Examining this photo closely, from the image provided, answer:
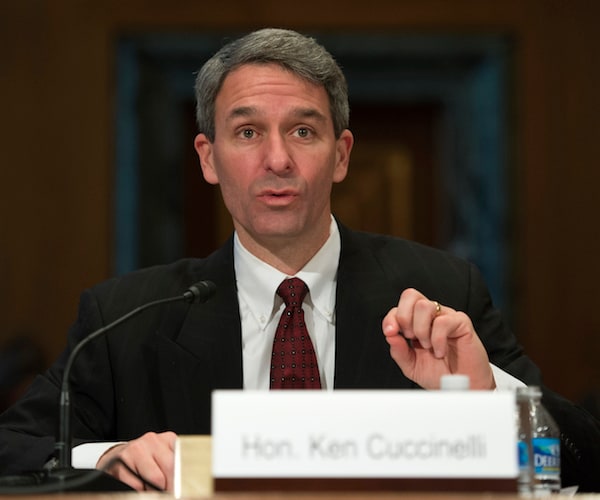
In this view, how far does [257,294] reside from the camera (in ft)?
8.69

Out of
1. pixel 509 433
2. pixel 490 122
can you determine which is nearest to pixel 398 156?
pixel 490 122

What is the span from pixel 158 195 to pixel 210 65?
2426 mm

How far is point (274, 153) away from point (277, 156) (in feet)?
0.04

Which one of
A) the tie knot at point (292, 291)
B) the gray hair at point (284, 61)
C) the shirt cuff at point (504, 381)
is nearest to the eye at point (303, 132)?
the gray hair at point (284, 61)

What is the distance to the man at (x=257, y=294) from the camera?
99.5 inches

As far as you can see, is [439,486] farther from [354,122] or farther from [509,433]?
[354,122]

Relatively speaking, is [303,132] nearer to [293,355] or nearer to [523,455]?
[293,355]

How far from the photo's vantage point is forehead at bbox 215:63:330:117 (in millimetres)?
2607

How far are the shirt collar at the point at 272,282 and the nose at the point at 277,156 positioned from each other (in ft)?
0.90

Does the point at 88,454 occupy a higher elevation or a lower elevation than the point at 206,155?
lower

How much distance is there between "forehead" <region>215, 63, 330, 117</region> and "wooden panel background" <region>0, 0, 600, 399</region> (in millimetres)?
2370

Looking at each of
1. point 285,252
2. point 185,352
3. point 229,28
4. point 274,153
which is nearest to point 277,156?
point 274,153

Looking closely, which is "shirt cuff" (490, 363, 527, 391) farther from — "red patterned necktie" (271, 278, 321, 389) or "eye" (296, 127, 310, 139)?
"eye" (296, 127, 310, 139)

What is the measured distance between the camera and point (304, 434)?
4.36ft
